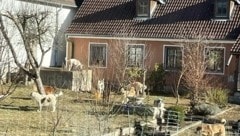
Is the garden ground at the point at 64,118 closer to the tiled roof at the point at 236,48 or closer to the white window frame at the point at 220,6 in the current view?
the tiled roof at the point at 236,48

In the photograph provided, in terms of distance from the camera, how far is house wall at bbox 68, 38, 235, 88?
96.1 feet

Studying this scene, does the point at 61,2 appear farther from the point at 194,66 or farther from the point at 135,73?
the point at 194,66

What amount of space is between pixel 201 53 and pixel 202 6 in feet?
16.4

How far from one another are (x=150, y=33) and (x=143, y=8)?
7.21ft

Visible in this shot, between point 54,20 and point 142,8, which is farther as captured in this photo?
point 54,20

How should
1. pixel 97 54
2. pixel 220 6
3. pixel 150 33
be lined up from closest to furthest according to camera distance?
pixel 220 6 → pixel 150 33 → pixel 97 54

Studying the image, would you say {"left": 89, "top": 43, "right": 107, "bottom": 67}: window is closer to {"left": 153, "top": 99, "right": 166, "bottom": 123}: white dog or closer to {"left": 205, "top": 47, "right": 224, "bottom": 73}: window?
{"left": 205, "top": 47, "right": 224, "bottom": 73}: window

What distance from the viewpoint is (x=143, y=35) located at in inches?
1252

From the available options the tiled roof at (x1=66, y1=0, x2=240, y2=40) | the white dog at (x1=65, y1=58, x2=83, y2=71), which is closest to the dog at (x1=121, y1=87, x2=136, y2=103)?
the white dog at (x1=65, y1=58, x2=83, y2=71)

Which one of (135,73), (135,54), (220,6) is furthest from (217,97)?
(135,54)

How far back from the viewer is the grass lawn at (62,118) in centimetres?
1443

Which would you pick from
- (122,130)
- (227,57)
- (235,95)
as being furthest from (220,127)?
(227,57)

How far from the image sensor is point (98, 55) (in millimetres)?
33656

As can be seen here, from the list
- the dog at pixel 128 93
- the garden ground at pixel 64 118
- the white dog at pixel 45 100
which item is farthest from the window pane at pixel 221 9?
the white dog at pixel 45 100
